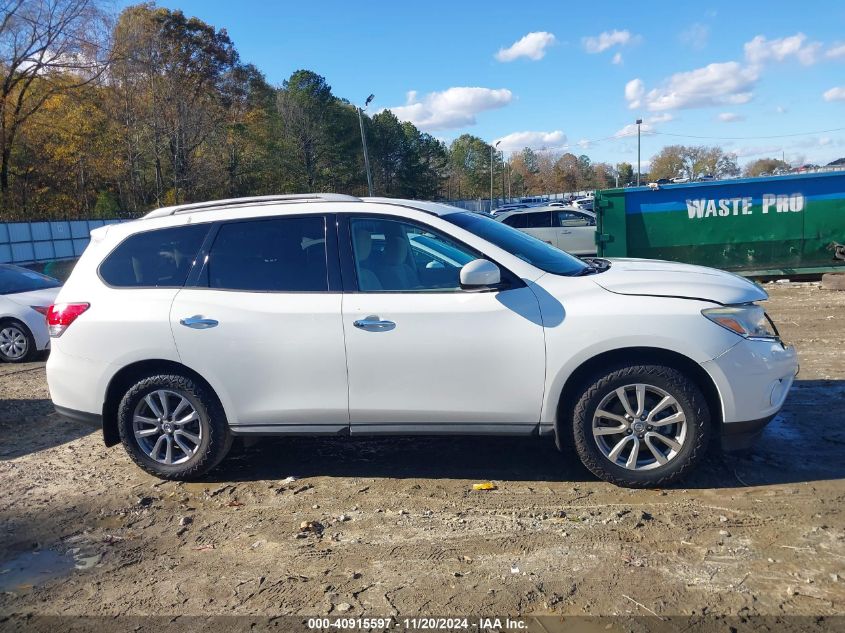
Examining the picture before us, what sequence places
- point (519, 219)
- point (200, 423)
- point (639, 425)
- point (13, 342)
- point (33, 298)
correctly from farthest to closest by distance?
point (519, 219)
point (33, 298)
point (13, 342)
point (200, 423)
point (639, 425)

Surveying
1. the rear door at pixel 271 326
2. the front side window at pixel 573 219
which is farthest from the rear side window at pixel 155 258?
the front side window at pixel 573 219

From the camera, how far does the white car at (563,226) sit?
1864 centimetres

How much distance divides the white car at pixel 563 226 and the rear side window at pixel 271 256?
14229 millimetres

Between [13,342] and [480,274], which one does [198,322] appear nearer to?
[480,274]

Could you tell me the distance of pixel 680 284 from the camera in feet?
14.3

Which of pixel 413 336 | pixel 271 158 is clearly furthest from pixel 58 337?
pixel 271 158

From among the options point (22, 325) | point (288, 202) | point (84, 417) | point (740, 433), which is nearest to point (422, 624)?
point (740, 433)

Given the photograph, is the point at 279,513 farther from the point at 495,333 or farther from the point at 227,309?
the point at 495,333

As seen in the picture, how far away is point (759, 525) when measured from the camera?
3.82m

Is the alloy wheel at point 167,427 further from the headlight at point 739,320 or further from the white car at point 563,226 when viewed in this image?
the white car at point 563,226

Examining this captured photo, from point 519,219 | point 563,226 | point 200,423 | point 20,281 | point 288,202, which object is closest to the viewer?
point 200,423

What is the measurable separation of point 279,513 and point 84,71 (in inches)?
1642

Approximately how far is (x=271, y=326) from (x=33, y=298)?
6709 mm

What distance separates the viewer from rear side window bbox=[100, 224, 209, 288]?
193 inches
